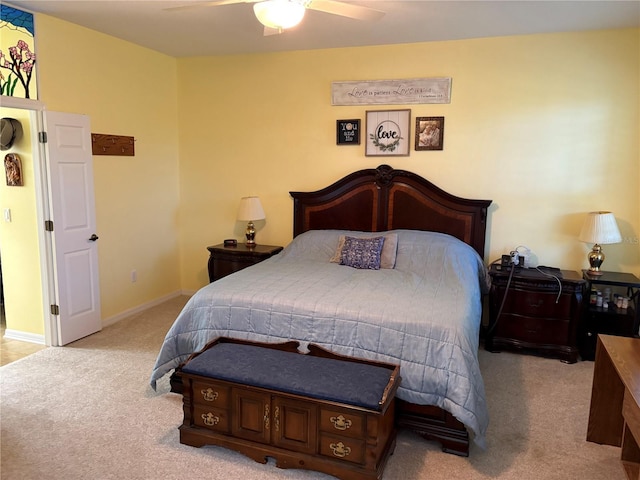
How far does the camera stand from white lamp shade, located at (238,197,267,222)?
15.4 feet

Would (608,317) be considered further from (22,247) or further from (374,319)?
(22,247)

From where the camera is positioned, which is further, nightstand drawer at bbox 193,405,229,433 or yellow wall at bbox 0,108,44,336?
yellow wall at bbox 0,108,44,336

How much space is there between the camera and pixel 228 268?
468cm

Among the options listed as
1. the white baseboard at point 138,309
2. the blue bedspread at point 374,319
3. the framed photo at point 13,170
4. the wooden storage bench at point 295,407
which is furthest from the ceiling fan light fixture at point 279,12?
the white baseboard at point 138,309

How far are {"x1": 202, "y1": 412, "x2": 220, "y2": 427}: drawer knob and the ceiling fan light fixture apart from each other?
2.16 m

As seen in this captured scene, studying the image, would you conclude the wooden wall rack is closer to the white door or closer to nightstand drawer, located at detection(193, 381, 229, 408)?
the white door

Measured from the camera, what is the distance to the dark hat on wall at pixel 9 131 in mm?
3742

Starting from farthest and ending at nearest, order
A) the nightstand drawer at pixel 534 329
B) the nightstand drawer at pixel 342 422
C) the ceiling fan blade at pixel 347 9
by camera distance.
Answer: the nightstand drawer at pixel 534 329
the ceiling fan blade at pixel 347 9
the nightstand drawer at pixel 342 422

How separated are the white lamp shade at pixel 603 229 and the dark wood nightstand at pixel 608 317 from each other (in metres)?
0.30

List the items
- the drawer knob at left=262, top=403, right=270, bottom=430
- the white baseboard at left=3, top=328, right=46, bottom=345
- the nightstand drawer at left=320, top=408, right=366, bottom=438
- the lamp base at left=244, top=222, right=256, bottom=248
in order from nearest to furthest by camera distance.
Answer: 1. the nightstand drawer at left=320, top=408, right=366, bottom=438
2. the drawer knob at left=262, top=403, right=270, bottom=430
3. the white baseboard at left=3, top=328, right=46, bottom=345
4. the lamp base at left=244, top=222, right=256, bottom=248

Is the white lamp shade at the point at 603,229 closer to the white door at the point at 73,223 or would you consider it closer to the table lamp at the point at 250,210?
the table lamp at the point at 250,210

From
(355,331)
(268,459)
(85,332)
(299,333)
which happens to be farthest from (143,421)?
(85,332)

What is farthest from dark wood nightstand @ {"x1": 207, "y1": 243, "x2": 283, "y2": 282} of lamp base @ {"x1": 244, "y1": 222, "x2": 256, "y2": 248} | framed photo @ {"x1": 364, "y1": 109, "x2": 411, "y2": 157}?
framed photo @ {"x1": 364, "y1": 109, "x2": 411, "y2": 157}

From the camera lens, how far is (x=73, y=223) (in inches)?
157
